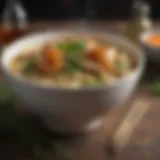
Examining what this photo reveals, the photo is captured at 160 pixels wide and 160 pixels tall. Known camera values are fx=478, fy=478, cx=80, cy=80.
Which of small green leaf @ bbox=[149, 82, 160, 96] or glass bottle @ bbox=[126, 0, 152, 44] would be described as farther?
glass bottle @ bbox=[126, 0, 152, 44]

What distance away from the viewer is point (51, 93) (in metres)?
0.76

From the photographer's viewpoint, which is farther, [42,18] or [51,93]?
[42,18]

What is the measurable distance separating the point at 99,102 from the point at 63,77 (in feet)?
0.30

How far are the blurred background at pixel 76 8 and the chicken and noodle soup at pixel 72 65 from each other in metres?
0.65

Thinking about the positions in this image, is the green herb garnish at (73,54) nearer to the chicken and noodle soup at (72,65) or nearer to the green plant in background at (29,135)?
the chicken and noodle soup at (72,65)

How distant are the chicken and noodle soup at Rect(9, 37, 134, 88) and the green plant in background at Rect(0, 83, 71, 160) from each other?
8 centimetres

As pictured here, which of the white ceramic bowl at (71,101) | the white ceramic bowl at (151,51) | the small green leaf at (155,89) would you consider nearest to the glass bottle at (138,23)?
the white ceramic bowl at (151,51)

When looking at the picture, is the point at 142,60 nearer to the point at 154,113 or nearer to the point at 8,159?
the point at 154,113

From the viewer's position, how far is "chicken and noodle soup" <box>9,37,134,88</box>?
0.82m

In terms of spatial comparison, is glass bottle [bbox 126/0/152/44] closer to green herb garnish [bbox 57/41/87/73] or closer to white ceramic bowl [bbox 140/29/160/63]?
white ceramic bowl [bbox 140/29/160/63]

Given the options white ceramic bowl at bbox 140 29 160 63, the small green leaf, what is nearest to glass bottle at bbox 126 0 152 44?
white ceramic bowl at bbox 140 29 160 63

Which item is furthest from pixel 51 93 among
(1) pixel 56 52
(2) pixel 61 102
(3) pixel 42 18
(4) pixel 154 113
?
(3) pixel 42 18

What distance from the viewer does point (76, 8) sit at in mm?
1565

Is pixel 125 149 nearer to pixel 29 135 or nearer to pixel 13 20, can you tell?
pixel 29 135
